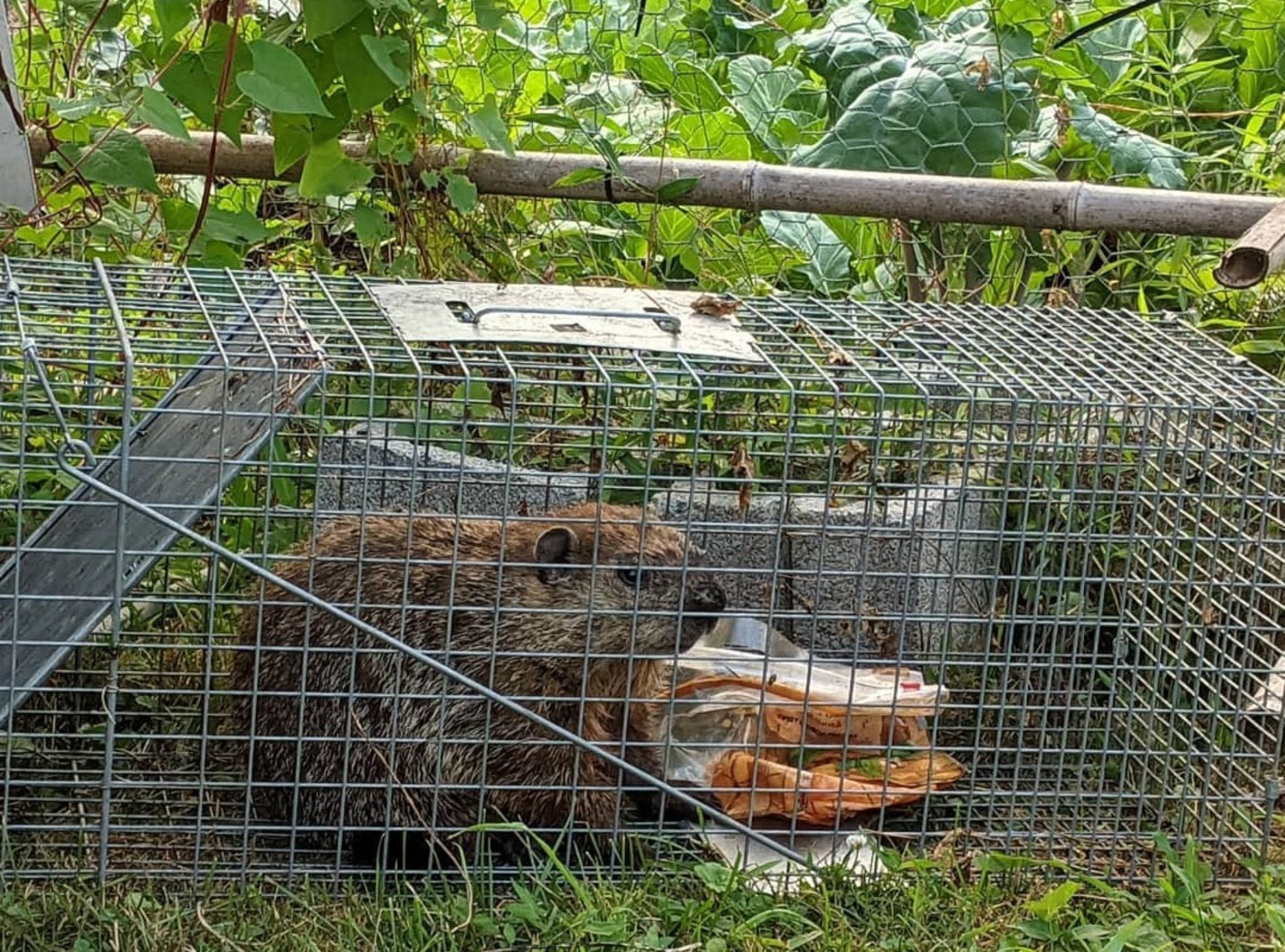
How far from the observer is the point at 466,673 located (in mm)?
3928

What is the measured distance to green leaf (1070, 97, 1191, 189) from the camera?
554 cm

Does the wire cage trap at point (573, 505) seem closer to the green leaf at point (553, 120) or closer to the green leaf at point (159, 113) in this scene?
the green leaf at point (159, 113)

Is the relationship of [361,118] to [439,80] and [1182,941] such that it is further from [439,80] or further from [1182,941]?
[1182,941]

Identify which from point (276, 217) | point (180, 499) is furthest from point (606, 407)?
point (276, 217)

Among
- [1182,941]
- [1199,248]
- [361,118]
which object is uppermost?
[361,118]

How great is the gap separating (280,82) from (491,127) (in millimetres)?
938

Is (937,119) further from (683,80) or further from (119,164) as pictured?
(119,164)

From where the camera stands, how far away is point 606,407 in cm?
330

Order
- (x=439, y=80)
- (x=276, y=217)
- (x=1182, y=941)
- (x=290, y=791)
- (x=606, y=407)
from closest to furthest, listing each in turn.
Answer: (x=606, y=407) < (x=1182, y=941) < (x=290, y=791) < (x=439, y=80) < (x=276, y=217)

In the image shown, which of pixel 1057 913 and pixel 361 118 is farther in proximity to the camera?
pixel 361 118

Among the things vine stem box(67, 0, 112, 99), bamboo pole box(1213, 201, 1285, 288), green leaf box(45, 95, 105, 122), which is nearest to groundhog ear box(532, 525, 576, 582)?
green leaf box(45, 95, 105, 122)

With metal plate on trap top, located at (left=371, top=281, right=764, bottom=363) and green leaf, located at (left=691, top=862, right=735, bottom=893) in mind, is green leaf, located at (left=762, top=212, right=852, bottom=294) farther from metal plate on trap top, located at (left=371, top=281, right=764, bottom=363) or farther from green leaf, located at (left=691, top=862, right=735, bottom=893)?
green leaf, located at (left=691, top=862, right=735, bottom=893)

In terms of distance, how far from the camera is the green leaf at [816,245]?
5859 mm

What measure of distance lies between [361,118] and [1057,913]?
2.77 m
